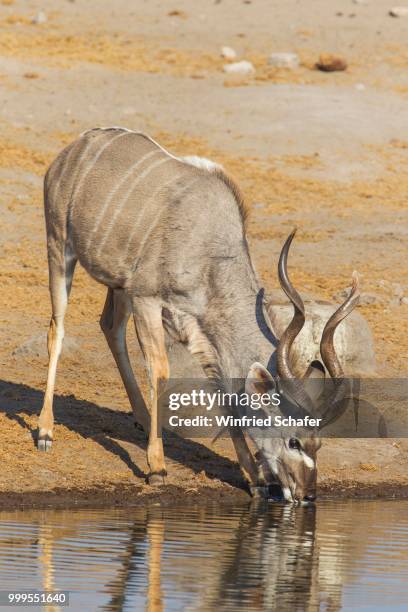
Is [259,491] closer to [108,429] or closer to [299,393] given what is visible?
[299,393]

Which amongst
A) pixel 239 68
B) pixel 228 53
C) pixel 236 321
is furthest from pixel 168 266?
pixel 228 53

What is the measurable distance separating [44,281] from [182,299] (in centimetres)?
463

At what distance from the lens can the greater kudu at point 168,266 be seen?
306 inches

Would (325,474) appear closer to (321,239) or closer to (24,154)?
(321,239)

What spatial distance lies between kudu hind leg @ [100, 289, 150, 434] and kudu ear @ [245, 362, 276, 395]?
145 cm

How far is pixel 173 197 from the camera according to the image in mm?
8172

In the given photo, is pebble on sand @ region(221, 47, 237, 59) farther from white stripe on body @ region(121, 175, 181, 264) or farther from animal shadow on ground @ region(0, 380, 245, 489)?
white stripe on body @ region(121, 175, 181, 264)

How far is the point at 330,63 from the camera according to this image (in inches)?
766

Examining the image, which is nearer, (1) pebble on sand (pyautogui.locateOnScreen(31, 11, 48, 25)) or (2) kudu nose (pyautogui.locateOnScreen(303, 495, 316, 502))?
(2) kudu nose (pyautogui.locateOnScreen(303, 495, 316, 502))

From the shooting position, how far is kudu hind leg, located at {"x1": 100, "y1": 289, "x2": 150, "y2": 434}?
880 cm

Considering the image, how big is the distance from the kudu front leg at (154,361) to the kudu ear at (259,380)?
27.1 inches

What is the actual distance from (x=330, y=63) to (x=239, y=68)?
1231 millimetres

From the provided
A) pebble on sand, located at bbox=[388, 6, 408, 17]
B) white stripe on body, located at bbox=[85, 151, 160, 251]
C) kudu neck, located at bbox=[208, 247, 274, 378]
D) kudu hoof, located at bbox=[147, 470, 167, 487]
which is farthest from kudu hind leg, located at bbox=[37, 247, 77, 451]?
pebble on sand, located at bbox=[388, 6, 408, 17]

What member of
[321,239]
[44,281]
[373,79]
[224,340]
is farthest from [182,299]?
[373,79]
